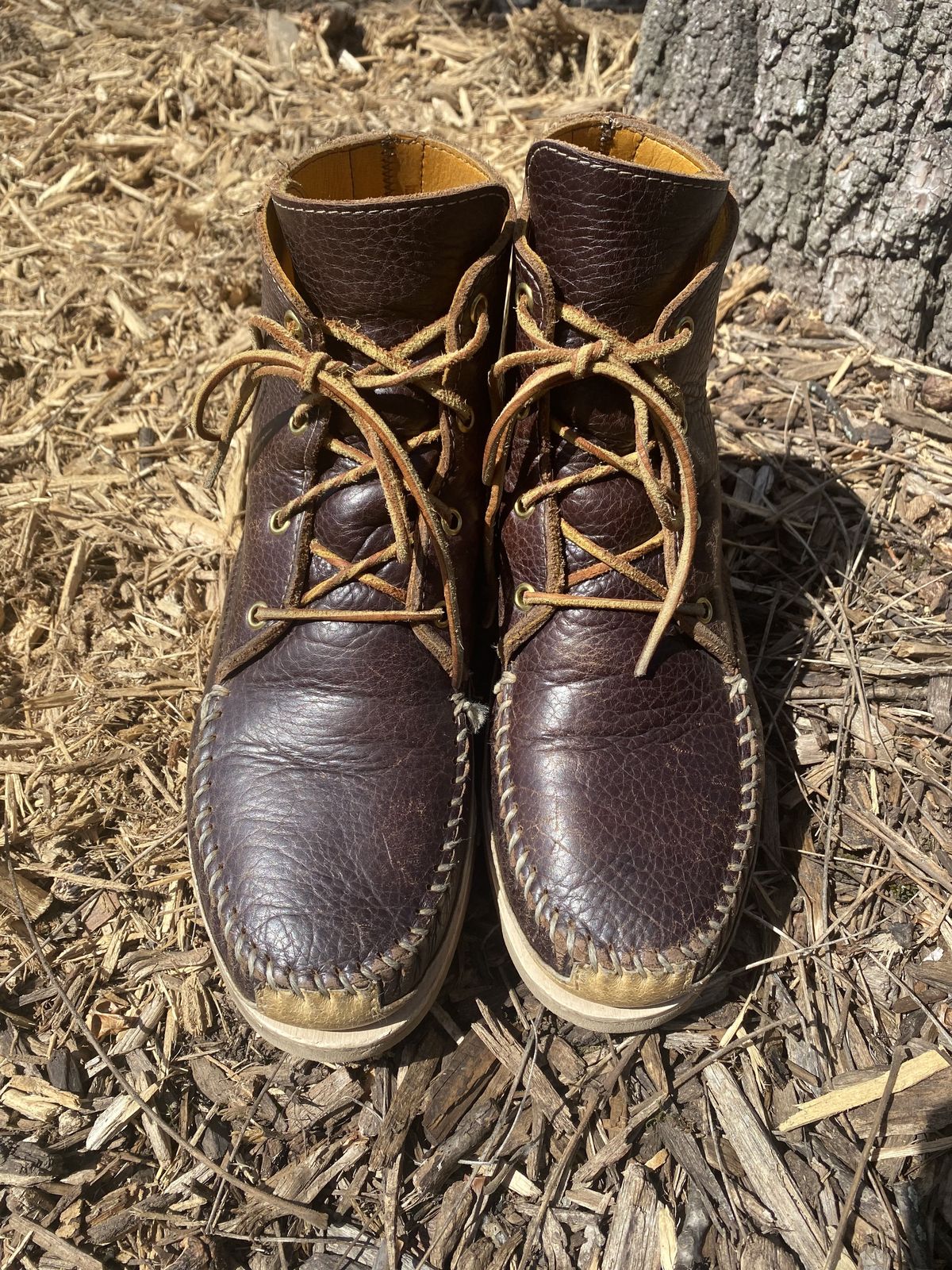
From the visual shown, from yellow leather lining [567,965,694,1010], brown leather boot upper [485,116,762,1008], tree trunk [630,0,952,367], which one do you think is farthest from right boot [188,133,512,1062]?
tree trunk [630,0,952,367]

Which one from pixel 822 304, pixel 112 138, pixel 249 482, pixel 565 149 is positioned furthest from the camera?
pixel 112 138

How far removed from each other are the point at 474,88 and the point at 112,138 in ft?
4.32

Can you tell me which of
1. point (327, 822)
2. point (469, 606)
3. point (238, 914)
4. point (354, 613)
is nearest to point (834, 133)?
point (469, 606)

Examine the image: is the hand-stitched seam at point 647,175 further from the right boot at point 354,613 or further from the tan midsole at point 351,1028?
the tan midsole at point 351,1028

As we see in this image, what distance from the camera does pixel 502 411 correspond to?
1670mm

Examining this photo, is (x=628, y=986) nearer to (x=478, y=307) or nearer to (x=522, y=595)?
(x=522, y=595)

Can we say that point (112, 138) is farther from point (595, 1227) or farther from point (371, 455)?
point (595, 1227)

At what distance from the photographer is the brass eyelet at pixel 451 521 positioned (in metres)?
1.76

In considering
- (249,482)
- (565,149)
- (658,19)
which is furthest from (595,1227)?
(658,19)

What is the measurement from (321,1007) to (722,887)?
0.70 metres

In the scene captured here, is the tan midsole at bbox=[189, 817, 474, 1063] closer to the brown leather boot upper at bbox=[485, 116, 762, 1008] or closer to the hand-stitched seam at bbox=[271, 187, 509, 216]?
the brown leather boot upper at bbox=[485, 116, 762, 1008]

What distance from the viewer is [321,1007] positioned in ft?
4.81

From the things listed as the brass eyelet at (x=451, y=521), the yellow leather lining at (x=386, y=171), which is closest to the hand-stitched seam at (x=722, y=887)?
the brass eyelet at (x=451, y=521)

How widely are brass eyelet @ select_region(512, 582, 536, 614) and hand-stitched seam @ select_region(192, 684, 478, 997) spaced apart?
207 mm
